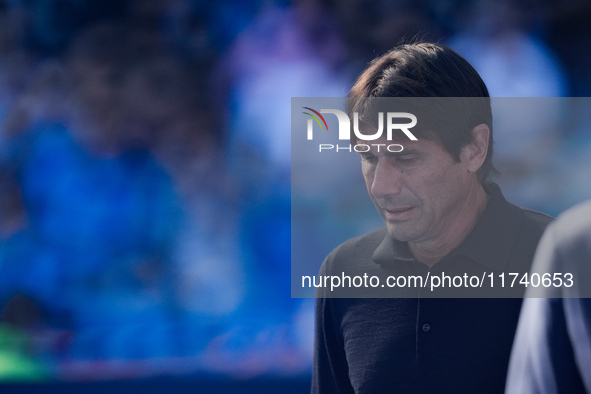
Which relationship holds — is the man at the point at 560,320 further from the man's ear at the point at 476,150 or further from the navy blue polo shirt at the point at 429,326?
the man's ear at the point at 476,150

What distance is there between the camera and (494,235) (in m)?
1.23

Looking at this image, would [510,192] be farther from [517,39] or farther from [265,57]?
[265,57]

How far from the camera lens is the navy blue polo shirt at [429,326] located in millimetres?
1154

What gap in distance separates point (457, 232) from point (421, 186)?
0.13m

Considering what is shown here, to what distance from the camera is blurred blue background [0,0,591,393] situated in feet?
7.88

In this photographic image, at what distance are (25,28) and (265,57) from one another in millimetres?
1037

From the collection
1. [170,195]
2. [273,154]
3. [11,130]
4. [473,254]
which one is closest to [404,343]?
[473,254]

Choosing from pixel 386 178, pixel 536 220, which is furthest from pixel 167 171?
pixel 536 220

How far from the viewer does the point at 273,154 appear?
7.95 ft

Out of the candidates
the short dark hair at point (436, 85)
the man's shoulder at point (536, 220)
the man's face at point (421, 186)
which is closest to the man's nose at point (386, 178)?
the man's face at point (421, 186)

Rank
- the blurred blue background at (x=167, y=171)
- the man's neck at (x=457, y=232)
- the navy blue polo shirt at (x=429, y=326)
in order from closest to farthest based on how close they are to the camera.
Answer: the navy blue polo shirt at (x=429, y=326)
the man's neck at (x=457, y=232)
the blurred blue background at (x=167, y=171)

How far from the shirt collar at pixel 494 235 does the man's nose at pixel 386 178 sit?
154 millimetres

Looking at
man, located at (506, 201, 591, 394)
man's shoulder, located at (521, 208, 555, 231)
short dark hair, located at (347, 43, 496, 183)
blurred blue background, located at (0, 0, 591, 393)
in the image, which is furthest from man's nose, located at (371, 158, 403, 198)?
blurred blue background, located at (0, 0, 591, 393)

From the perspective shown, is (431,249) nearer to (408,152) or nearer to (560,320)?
(408,152)
